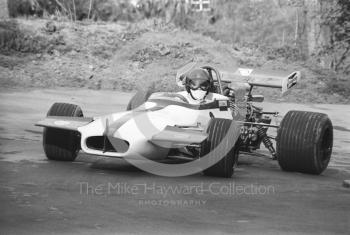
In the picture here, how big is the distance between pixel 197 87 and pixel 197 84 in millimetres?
41

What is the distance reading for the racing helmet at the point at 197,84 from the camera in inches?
468

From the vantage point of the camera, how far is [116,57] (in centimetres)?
2266

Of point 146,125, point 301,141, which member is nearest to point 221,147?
point 146,125

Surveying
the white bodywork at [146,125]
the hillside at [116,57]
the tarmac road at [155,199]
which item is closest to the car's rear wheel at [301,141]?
the tarmac road at [155,199]

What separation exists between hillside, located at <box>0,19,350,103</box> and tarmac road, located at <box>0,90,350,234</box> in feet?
26.8

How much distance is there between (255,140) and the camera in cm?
1257

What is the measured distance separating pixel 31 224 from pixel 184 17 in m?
20.4

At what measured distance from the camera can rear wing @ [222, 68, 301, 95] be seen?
1317 cm

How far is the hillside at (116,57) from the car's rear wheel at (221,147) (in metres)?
10.4

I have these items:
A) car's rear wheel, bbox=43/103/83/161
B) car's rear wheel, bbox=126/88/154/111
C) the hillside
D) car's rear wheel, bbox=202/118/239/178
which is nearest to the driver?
car's rear wheel, bbox=126/88/154/111

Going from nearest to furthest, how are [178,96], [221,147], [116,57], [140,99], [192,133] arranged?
[192,133] < [221,147] < [178,96] < [140,99] < [116,57]

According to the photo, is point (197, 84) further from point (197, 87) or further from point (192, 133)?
point (192, 133)

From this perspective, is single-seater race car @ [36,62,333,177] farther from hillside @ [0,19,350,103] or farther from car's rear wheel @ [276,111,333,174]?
hillside @ [0,19,350,103]

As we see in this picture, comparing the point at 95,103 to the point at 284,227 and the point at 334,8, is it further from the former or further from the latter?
the point at 284,227
